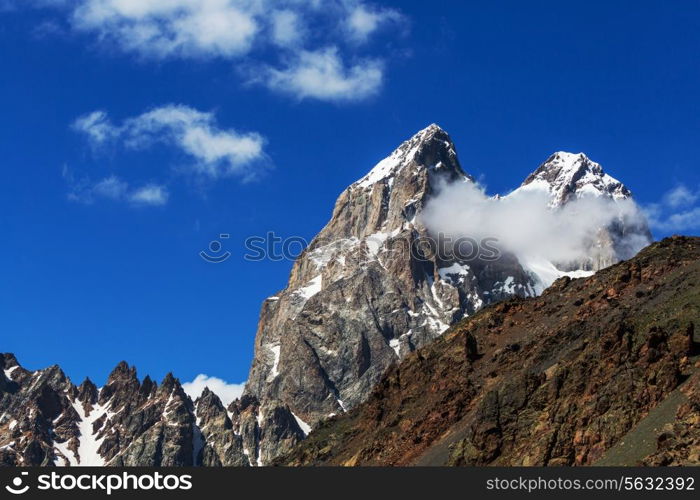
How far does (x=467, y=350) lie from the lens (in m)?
182

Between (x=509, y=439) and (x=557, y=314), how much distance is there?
48.8 m

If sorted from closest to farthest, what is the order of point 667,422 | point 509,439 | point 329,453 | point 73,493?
point 73,493
point 667,422
point 509,439
point 329,453

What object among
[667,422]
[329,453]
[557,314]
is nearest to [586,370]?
[667,422]

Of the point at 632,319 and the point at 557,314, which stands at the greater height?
the point at 557,314

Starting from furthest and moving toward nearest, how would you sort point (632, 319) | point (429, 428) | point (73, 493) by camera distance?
point (429, 428) → point (632, 319) → point (73, 493)

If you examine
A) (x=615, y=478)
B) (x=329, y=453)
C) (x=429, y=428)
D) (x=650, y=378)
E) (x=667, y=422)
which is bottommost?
(x=615, y=478)

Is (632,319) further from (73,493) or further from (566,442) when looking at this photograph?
(73,493)

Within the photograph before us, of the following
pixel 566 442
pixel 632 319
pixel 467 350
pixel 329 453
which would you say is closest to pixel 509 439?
pixel 566 442

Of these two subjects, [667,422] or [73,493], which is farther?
[667,422]

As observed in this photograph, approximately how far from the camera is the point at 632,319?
148250 millimetres

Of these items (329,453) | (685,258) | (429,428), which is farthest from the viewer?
(329,453)

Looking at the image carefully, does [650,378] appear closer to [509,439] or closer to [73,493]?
[509,439]

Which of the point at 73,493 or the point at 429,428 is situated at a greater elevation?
the point at 429,428

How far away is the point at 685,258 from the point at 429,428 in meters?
49.6
